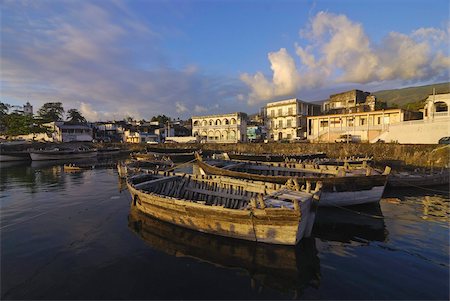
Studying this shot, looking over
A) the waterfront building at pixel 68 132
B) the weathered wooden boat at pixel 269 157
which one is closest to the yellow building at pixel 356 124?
the weathered wooden boat at pixel 269 157

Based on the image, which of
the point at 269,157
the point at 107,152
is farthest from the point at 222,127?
the point at 269,157

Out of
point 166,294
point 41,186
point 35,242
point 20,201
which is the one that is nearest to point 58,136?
point 41,186

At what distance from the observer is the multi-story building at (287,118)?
2790 inches

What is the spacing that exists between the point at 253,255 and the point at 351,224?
8.36 metres

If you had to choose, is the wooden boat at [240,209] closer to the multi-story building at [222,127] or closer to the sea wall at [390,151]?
the sea wall at [390,151]

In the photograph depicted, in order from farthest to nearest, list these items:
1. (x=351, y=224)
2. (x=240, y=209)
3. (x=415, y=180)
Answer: (x=415, y=180) < (x=351, y=224) < (x=240, y=209)

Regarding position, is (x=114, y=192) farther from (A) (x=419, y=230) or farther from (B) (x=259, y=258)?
(A) (x=419, y=230)

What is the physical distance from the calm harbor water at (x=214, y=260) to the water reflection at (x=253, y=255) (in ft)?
0.15

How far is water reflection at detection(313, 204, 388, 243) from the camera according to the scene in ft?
46.0

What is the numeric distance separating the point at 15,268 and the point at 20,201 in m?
15.0

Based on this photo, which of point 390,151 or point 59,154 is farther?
point 59,154

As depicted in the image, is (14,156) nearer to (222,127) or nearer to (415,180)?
(222,127)

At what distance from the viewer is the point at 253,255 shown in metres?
11.2

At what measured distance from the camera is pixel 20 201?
2236cm
